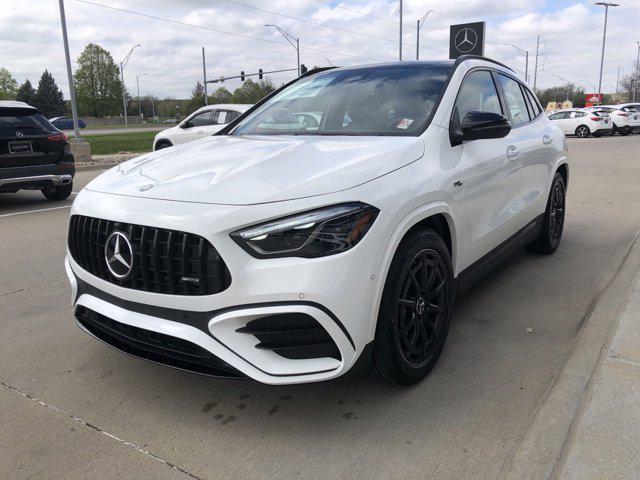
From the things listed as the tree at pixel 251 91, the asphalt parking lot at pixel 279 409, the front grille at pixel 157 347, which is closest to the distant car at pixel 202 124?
the asphalt parking lot at pixel 279 409

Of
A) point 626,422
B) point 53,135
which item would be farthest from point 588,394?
point 53,135

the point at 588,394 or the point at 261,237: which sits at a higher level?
the point at 261,237

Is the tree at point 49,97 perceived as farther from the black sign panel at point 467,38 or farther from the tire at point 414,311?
the tire at point 414,311

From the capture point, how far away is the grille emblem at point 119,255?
256 centimetres

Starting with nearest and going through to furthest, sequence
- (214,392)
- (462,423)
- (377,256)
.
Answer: (377,256), (462,423), (214,392)

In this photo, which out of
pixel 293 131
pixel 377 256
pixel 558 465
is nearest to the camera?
pixel 558 465

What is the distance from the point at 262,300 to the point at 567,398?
165cm

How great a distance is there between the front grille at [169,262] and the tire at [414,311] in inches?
31.1

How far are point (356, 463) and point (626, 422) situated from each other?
1238 millimetres

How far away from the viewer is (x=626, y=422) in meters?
2.54

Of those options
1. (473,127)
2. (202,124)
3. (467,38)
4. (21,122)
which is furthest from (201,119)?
(473,127)

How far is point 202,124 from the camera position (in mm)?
14680

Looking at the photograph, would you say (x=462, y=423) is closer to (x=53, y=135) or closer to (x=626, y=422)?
(x=626, y=422)

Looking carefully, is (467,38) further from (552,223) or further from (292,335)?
(292,335)
